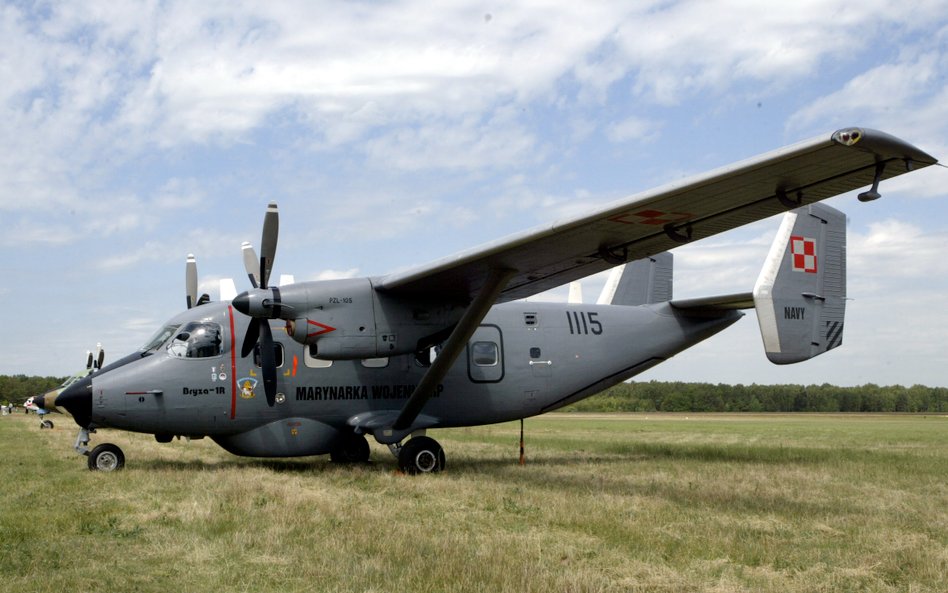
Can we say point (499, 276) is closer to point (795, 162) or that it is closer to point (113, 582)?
point (795, 162)

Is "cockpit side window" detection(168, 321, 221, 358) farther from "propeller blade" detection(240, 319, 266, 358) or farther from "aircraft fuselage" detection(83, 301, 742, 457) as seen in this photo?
"propeller blade" detection(240, 319, 266, 358)

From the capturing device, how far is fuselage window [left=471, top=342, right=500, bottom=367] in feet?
54.6

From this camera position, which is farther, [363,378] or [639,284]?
[639,284]

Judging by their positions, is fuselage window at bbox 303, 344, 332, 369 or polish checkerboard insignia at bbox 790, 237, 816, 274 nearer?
fuselage window at bbox 303, 344, 332, 369

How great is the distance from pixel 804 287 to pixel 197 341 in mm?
11816

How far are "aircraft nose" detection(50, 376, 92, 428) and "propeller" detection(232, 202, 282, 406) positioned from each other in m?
2.66

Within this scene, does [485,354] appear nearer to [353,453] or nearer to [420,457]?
[420,457]

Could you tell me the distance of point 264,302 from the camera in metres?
13.0

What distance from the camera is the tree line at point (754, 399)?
87062mm

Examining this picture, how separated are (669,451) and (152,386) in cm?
1244

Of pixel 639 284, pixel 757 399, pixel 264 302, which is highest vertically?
pixel 639 284

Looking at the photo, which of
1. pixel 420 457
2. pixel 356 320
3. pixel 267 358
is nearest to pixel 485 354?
pixel 420 457

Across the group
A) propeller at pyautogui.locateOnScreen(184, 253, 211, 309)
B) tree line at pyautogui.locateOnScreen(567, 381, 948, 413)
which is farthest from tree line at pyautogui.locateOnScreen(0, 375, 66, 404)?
propeller at pyautogui.locateOnScreen(184, 253, 211, 309)

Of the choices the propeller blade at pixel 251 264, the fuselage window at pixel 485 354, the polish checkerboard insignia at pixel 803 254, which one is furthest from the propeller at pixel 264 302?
the polish checkerboard insignia at pixel 803 254
